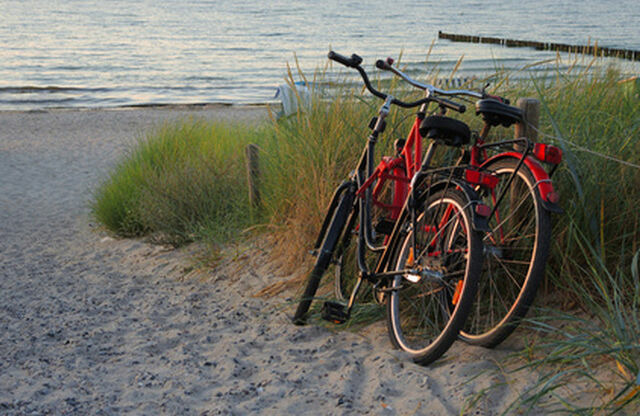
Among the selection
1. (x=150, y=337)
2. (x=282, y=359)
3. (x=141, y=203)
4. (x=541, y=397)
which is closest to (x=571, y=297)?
(x=541, y=397)

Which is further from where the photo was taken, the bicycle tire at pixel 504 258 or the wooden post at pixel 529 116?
the wooden post at pixel 529 116

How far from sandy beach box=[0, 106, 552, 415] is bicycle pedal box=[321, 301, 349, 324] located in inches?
4.8

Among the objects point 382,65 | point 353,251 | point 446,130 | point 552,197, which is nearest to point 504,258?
point 552,197

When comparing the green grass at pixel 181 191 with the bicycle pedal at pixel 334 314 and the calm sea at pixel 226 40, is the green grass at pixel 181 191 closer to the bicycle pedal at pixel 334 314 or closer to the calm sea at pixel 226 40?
the bicycle pedal at pixel 334 314

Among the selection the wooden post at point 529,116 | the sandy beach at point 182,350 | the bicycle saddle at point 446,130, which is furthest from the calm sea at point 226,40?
the bicycle saddle at point 446,130

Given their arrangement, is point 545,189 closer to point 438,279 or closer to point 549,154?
point 549,154

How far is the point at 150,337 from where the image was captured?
4.28 m

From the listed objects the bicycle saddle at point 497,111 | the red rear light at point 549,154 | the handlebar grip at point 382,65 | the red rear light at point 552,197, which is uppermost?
the handlebar grip at point 382,65

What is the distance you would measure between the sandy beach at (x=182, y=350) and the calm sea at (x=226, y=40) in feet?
17.8

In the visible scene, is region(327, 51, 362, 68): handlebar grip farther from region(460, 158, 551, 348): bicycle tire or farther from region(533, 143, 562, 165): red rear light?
region(533, 143, 562, 165): red rear light

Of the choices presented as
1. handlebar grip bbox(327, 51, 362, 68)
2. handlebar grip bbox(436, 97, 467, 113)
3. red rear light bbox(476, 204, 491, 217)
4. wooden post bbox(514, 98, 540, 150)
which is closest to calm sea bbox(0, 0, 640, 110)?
wooden post bbox(514, 98, 540, 150)

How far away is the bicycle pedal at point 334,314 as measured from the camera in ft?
12.4

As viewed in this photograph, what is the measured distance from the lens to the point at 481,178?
3.14 meters

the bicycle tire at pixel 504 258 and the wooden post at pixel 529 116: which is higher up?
the wooden post at pixel 529 116
